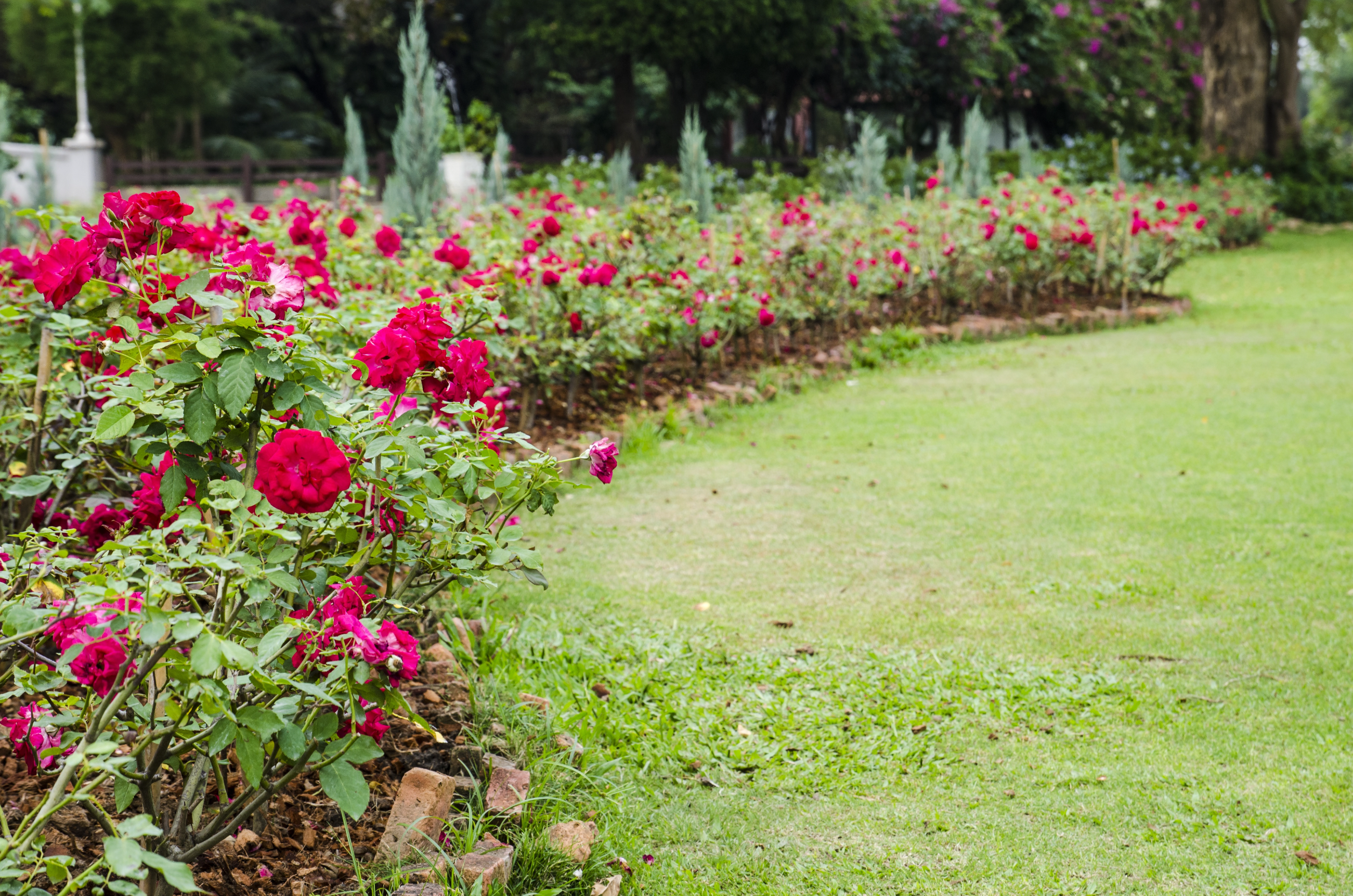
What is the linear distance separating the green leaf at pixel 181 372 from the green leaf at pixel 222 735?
534 mm

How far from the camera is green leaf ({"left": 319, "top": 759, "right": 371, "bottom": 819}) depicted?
170 cm

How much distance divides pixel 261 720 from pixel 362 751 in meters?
0.17

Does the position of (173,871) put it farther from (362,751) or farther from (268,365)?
(268,365)

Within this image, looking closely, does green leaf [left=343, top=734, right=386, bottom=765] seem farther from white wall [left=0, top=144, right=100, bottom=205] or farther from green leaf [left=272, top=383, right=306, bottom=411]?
white wall [left=0, top=144, right=100, bottom=205]

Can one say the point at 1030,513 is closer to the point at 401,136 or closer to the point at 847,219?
the point at 847,219

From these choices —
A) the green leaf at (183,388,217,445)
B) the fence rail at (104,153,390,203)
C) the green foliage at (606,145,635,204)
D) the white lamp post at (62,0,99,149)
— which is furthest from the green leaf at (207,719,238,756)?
the white lamp post at (62,0,99,149)

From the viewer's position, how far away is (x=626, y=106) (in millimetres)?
23531

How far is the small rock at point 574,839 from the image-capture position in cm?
231

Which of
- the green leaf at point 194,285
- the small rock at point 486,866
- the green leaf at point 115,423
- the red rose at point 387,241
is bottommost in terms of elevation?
the small rock at point 486,866

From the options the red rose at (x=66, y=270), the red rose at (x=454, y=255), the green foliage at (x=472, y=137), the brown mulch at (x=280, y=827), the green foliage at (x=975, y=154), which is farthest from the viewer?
the green foliage at (x=472, y=137)

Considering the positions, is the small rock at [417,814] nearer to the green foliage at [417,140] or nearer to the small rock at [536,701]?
the small rock at [536,701]

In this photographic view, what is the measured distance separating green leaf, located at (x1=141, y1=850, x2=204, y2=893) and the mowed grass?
Result: 116 cm

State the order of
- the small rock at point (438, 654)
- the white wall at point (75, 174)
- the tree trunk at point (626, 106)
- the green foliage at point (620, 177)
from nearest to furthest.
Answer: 1. the small rock at point (438, 654)
2. the green foliage at point (620, 177)
3. the white wall at point (75, 174)
4. the tree trunk at point (626, 106)

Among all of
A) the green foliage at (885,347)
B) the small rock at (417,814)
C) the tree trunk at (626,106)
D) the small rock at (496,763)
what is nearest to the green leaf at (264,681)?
the small rock at (417,814)
